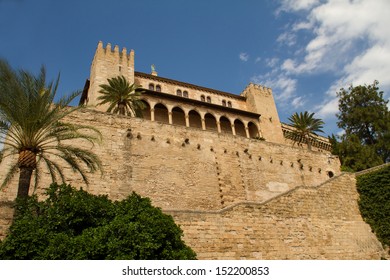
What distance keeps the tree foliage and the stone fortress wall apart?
12.7ft

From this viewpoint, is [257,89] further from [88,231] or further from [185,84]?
[88,231]

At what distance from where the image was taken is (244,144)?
2438 centimetres

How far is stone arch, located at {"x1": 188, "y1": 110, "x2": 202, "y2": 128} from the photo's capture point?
37.4 meters

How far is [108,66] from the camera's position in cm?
3431

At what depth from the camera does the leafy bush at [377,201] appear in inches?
722

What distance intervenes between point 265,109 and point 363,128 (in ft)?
38.7

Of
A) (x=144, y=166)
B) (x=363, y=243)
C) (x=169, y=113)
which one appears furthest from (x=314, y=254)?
(x=169, y=113)

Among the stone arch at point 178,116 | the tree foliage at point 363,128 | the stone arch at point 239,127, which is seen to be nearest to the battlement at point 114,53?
the stone arch at point 178,116

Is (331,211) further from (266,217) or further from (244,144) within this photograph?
(244,144)

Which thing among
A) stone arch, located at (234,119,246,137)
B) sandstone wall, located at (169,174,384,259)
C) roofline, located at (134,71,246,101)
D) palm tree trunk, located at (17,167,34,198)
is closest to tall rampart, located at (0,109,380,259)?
sandstone wall, located at (169,174,384,259)

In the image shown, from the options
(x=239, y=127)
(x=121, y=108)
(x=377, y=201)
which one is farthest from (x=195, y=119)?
(x=377, y=201)

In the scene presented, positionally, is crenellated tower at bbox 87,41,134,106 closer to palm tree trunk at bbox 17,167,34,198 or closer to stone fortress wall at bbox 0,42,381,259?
stone fortress wall at bbox 0,42,381,259
